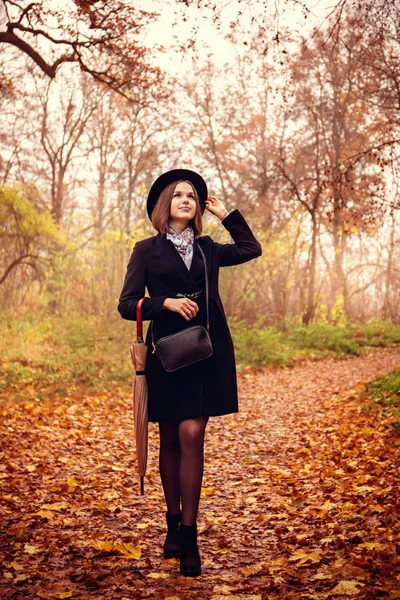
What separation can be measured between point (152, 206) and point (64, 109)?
16896mm

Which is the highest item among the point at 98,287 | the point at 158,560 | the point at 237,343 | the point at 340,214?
the point at 340,214

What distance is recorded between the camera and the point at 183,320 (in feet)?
11.7

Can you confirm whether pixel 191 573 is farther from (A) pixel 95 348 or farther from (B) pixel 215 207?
(A) pixel 95 348

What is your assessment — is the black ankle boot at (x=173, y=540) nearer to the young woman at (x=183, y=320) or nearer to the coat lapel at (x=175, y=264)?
the young woman at (x=183, y=320)

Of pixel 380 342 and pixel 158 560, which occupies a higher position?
pixel 380 342

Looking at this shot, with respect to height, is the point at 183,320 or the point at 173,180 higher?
the point at 173,180

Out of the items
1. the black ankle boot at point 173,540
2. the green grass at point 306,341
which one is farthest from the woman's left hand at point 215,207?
the green grass at point 306,341

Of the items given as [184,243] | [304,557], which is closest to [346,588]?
[304,557]

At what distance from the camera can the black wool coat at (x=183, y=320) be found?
345cm

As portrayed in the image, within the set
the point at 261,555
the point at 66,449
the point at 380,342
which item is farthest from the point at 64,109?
the point at 261,555

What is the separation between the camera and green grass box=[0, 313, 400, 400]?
32.9 feet

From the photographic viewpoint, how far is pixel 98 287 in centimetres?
1527

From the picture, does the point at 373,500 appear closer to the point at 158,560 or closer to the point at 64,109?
the point at 158,560

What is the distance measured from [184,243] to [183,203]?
0.81 feet
